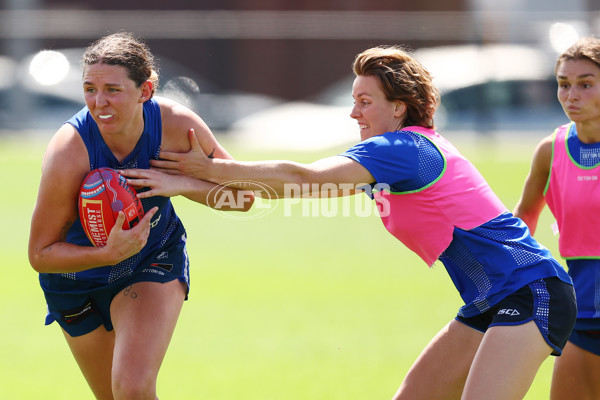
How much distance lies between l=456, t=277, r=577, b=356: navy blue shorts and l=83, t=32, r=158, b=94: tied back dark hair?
6.81 feet

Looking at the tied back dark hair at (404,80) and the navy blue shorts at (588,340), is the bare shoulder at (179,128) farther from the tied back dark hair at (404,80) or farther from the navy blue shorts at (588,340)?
the navy blue shorts at (588,340)

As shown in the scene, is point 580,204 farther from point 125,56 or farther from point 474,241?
point 125,56

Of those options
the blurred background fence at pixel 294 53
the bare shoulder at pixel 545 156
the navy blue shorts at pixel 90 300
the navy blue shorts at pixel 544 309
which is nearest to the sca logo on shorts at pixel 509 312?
the navy blue shorts at pixel 544 309

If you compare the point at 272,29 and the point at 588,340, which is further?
the point at 272,29

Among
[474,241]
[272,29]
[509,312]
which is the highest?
[272,29]

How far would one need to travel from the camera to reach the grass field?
630 centimetres

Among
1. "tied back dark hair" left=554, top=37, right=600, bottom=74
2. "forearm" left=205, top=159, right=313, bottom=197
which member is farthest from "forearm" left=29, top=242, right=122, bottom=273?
"tied back dark hair" left=554, top=37, right=600, bottom=74

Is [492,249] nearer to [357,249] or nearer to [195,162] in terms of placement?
[195,162]

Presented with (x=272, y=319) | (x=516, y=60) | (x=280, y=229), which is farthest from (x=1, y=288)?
(x=516, y=60)

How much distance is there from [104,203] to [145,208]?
339mm

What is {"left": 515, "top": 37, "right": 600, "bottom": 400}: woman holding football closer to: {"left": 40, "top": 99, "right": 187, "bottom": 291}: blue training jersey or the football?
{"left": 40, "top": 99, "right": 187, "bottom": 291}: blue training jersey

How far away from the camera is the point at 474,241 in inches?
158

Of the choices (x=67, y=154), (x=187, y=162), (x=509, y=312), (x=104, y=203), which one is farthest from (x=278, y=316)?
(x=509, y=312)

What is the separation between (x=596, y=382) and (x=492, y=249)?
3.92ft
